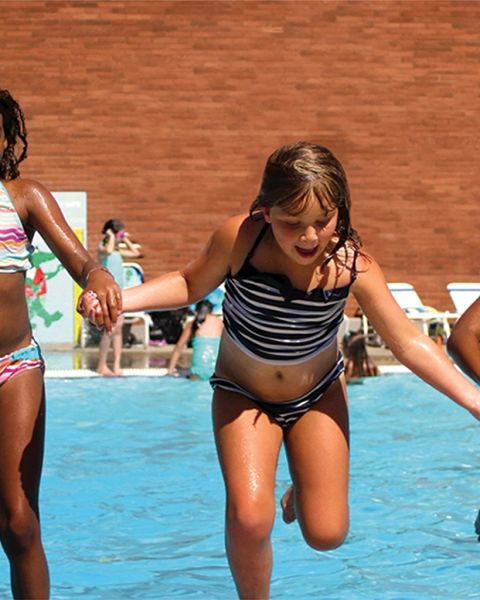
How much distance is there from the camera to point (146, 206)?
20453 mm

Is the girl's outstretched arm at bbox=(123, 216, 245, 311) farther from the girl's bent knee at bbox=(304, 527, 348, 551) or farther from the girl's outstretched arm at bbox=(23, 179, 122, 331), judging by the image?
the girl's bent knee at bbox=(304, 527, 348, 551)

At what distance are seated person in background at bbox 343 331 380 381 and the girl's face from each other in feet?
29.0

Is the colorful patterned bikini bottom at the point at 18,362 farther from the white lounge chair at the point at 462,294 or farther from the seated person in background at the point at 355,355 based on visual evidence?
the white lounge chair at the point at 462,294

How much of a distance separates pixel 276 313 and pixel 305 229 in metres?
0.43

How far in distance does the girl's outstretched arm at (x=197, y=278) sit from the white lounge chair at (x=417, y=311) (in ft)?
39.7

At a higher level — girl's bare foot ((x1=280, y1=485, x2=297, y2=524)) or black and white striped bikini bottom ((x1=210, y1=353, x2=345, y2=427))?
black and white striped bikini bottom ((x1=210, y1=353, x2=345, y2=427))

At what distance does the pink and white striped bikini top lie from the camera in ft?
15.1

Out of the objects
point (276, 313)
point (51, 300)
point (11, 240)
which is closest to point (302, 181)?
point (276, 313)

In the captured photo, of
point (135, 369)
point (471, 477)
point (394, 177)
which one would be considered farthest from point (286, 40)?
point (471, 477)

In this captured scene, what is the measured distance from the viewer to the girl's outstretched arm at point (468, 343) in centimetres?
459

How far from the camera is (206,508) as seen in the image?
803cm

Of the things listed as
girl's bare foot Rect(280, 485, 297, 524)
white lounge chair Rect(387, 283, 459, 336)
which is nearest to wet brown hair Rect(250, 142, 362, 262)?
girl's bare foot Rect(280, 485, 297, 524)

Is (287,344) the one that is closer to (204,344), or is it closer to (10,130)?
(10,130)

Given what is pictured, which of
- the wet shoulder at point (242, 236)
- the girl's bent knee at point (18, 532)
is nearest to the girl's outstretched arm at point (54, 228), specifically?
the wet shoulder at point (242, 236)
